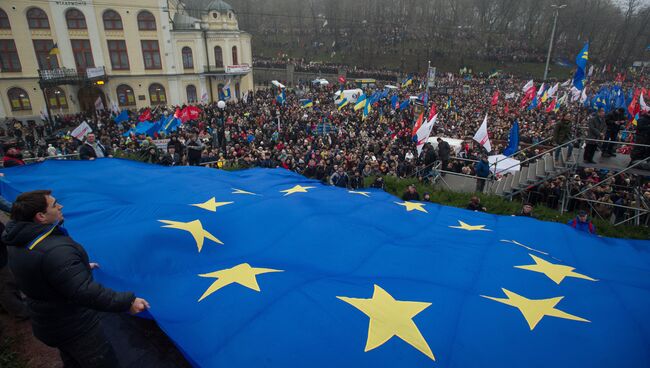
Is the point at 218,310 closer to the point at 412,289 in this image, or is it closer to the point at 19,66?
the point at 412,289

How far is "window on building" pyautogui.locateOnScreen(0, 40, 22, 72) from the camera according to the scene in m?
31.5

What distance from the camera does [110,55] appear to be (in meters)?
35.5

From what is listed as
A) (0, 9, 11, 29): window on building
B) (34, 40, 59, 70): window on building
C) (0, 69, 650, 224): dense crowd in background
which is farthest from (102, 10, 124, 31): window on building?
(0, 69, 650, 224): dense crowd in background

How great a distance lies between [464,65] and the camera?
228 ft

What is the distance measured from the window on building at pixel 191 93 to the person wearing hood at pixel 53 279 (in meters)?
40.7

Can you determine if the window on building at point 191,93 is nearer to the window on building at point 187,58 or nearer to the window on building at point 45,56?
the window on building at point 187,58

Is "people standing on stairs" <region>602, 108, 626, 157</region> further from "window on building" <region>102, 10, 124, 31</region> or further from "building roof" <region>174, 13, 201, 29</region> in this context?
"building roof" <region>174, 13, 201, 29</region>

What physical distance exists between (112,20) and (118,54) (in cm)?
303

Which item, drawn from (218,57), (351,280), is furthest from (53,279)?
(218,57)

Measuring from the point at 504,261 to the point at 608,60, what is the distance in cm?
8436

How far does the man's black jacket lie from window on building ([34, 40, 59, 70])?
39.4 m

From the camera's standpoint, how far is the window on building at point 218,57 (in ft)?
135

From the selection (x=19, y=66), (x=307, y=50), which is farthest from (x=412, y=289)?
(x=307, y=50)

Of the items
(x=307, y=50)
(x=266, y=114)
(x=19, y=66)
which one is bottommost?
(x=266, y=114)
